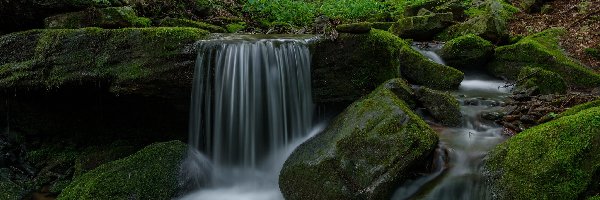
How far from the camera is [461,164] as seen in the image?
497cm

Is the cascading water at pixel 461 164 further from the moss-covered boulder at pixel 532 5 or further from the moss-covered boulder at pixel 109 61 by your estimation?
the moss-covered boulder at pixel 532 5

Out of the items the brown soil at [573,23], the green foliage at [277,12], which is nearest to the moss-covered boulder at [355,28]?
the green foliage at [277,12]

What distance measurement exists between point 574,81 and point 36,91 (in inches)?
379

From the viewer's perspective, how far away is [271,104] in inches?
260

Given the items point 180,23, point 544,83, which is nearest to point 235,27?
point 180,23

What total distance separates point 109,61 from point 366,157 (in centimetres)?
414

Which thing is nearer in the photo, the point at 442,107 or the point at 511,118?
the point at 511,118

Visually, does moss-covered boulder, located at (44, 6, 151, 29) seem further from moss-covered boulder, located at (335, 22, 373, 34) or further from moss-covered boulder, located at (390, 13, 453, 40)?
moss-covered boulder, located at (390, 13, 453, 40)

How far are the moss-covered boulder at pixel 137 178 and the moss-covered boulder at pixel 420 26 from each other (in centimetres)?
726

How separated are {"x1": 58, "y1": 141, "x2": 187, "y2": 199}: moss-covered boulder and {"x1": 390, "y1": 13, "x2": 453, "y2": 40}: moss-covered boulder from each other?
7257mm

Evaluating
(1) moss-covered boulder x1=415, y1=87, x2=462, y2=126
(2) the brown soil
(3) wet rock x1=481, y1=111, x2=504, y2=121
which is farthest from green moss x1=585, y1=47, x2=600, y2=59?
(1) moss-covered boulder x1=415, y1=87, x2=462, y2=126

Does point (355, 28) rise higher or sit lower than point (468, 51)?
higher

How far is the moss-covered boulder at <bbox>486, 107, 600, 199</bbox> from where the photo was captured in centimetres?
399

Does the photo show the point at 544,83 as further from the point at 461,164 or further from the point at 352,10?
the point at 352,10
